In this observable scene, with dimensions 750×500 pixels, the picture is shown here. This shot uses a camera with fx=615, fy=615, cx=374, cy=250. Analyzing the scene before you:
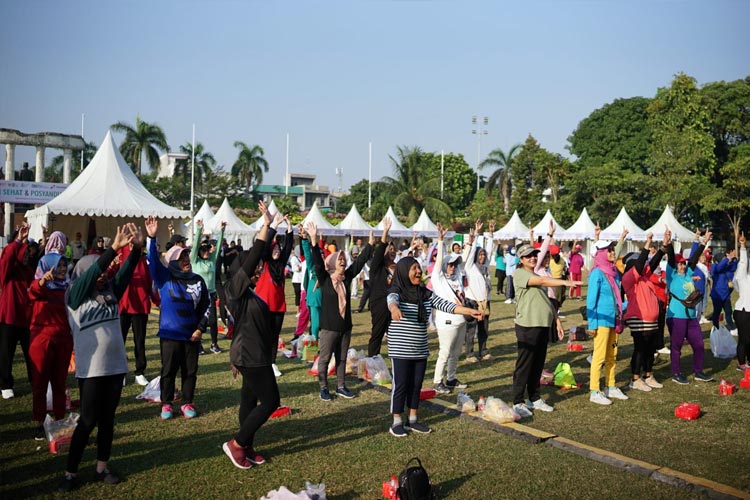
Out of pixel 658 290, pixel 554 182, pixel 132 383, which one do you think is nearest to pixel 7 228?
pixel 132 383

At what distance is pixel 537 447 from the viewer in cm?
639

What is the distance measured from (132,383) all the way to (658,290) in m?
8.38

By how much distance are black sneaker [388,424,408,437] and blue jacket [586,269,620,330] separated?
320cm

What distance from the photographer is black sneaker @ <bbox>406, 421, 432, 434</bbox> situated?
6789 millimetres

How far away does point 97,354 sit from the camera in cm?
528

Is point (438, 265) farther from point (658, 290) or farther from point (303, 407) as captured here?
point (658, 290)

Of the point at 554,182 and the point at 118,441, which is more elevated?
the point at 554,182

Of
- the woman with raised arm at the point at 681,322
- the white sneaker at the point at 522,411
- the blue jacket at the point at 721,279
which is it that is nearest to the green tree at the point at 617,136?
the blue jacket at the point at 721,279

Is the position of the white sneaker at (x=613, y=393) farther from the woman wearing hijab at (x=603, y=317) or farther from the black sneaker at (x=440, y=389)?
the black sneaker at (x=440, y=389)

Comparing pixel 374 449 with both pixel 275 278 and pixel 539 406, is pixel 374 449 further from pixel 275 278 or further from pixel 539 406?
pixel 275 278

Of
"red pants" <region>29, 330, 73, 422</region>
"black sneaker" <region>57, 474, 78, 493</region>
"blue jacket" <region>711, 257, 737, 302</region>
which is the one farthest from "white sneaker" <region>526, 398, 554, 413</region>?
"blue jacket" <region>711, 257, 737, 302</region>

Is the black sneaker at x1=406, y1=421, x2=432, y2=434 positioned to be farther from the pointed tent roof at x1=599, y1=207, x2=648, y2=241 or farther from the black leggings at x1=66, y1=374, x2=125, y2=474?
the pointed tent roof at x1=599, y1=207, x2=648, y2=241

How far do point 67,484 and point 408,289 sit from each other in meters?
3.66

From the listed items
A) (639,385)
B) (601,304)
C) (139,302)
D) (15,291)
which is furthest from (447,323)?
(15,291)
